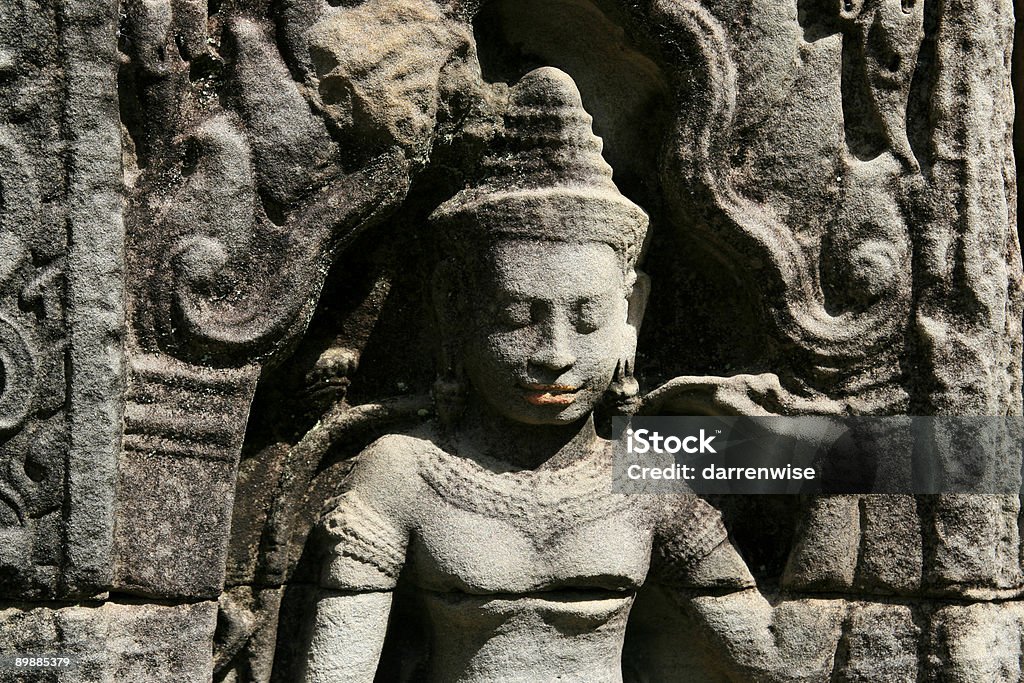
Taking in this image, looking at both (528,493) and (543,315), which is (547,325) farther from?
(528,493)

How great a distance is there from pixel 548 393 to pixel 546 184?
0.46 m

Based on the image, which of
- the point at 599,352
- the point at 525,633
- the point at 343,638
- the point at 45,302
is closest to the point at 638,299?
the point at 599,352

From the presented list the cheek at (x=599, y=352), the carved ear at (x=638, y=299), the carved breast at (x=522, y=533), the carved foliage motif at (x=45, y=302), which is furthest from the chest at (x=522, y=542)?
the carved foliage motif at (x=45, y=302)

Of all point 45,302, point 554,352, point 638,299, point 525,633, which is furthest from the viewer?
point 638,299

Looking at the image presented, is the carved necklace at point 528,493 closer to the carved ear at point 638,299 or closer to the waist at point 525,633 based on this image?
the waist at point 525,633

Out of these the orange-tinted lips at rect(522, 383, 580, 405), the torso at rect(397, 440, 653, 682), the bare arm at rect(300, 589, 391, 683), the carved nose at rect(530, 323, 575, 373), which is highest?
the carved nose at rect(530, 323, 575, 373)

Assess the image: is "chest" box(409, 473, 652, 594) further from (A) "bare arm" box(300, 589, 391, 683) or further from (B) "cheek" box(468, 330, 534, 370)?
(B) "cheek" box(468, 330, 534, 370)

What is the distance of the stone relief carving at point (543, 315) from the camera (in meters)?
2.58

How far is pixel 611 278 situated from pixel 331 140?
68 centimetres

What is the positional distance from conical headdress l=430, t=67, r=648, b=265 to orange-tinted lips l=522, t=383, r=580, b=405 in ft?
1.05

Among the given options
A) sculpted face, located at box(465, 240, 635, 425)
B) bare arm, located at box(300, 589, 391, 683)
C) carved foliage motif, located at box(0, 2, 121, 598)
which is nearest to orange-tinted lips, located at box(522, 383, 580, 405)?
sculpted face, located at box(465, 240, 635, 425)

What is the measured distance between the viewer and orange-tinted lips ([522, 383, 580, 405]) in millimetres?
2811

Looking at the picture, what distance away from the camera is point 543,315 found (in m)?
2.80

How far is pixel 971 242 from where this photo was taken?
113 inches
